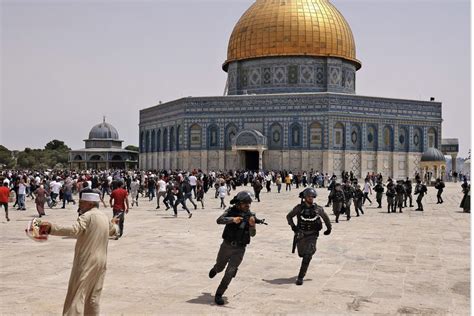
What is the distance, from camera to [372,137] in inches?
1786

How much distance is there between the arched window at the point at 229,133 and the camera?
45625 millimetres

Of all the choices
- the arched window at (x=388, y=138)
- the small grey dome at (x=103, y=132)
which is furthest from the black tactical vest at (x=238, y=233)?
the small grey dome at (x=103, y=132)

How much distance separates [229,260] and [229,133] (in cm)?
3912

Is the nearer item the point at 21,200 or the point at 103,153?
the point at 21,200

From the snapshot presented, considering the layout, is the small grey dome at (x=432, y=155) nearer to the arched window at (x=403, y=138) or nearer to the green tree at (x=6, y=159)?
the arched window at (x=403, y=138)

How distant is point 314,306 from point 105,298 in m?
2.39

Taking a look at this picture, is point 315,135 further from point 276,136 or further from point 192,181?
point 192,181

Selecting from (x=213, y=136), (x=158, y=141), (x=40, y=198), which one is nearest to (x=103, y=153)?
(x=158, y=141)

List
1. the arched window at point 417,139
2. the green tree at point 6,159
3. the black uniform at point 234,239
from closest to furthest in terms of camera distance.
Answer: the black uniform at point 234,239, the arched window at point 417,139, the green tree at point 6,159

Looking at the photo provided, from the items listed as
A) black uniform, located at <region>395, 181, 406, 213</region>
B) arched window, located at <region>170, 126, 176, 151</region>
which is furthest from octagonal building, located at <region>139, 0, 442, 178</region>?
black uniform, located at <region>395, 181, 406, 213</region>

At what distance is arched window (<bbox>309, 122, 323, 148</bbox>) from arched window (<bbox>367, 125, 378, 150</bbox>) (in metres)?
4.11

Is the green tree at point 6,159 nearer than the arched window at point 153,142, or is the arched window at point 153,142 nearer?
the arched window at point 153,142

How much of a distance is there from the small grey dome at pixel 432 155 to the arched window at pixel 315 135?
7825 mm

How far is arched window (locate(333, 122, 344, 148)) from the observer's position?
43875 mm
